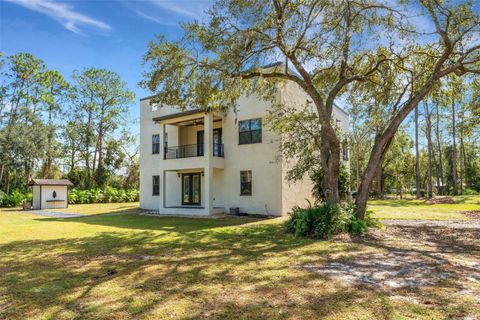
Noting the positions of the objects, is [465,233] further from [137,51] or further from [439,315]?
[137,51]

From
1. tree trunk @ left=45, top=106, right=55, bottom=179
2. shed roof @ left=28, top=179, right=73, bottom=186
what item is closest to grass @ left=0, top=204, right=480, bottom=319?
shed roof @ left=28, top=179, right=73, bottom=186

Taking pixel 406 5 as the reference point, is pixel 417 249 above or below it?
below

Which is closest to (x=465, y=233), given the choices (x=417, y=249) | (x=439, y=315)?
(x=417, y=249)

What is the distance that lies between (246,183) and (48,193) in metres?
15.7

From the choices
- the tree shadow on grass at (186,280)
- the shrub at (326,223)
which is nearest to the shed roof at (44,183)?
the tree shadow on grass at (186,280)

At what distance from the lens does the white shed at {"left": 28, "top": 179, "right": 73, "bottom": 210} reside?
79.8ft

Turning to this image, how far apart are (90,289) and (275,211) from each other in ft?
41.2

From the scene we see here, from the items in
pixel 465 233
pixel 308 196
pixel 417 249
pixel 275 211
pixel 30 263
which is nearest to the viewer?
pixel 30 263

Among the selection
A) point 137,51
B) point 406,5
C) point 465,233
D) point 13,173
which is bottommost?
point 465,233

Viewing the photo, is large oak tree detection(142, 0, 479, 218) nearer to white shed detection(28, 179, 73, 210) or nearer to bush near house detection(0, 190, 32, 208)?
white shed detection(28, 179, 73, 210)

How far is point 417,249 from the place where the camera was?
8727 millimetres

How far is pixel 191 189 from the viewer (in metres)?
21.1

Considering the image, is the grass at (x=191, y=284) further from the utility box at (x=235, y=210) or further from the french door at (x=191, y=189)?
the french door at (x=191, y=189)

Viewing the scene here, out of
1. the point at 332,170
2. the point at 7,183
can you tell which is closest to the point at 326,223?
the point at 332,170
